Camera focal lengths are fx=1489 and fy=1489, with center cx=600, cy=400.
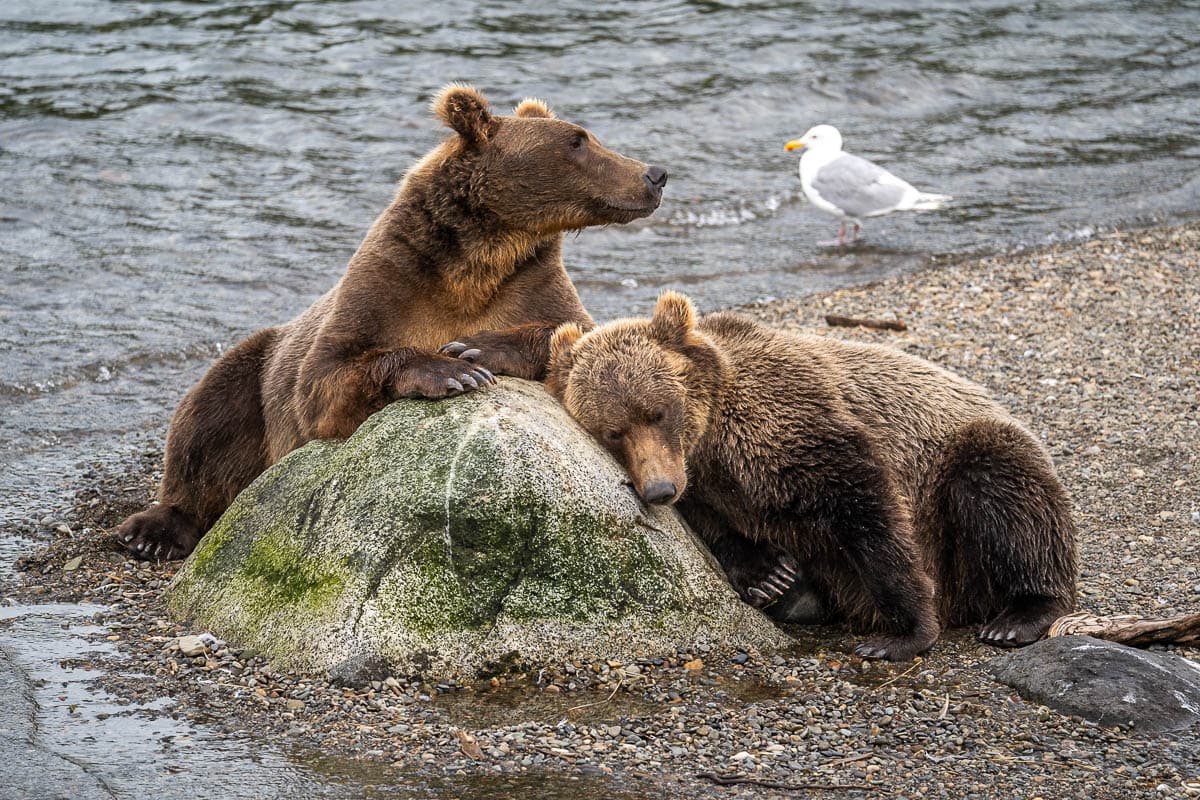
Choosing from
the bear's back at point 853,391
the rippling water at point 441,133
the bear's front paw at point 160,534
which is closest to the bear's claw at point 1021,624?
the bear's back at point 853,391

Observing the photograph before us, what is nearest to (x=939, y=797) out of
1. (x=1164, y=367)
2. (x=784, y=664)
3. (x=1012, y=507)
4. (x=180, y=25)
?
(x=784, y=664)

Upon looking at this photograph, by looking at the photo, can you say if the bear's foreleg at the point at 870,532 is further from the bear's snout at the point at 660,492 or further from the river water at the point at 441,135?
the river water at the point at 441,135

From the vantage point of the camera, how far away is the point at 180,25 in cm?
1894

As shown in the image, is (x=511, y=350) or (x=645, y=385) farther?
(x=511, y=350)

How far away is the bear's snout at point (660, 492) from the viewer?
18.4 ft

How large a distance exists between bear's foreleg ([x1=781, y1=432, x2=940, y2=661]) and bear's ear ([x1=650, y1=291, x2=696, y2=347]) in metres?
0.71

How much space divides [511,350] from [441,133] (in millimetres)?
9960

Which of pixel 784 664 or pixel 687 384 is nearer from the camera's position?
pixel 784 664

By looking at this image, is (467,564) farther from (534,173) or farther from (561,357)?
(534,173)

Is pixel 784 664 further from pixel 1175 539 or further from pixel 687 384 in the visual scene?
pixel 1175 539

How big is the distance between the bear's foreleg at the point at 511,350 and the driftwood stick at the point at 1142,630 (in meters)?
2.44

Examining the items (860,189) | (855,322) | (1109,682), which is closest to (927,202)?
(860,189)

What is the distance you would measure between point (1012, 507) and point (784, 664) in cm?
123

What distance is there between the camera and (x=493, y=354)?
21.0 ft
